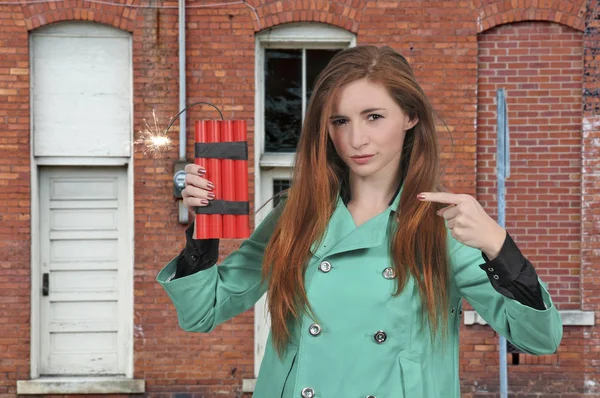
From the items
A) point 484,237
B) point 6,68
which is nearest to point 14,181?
point 6,68

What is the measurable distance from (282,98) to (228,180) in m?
6.06

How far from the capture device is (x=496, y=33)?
8.29 meters

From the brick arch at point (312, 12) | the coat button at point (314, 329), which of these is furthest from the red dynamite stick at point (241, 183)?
the brick arch at point (312, 12)

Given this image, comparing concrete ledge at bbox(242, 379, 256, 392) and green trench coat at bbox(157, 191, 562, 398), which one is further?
concrete ledge at bbox(242, 379, 256, 392)

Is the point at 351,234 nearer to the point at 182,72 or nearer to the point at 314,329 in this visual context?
the point at 314,329

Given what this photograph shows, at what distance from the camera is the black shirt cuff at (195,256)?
2.57m

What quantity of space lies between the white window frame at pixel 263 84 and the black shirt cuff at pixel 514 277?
6.03 metres

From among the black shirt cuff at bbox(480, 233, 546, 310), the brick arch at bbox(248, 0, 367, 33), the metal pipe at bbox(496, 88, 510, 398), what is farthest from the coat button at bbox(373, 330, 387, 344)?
the brick arch at bbox(248, 0, 367, 33)

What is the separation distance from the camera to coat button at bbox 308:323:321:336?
2.44 meters

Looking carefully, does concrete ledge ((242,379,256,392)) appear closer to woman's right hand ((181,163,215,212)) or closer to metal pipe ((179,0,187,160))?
metal pipe ((179,0,187,160))

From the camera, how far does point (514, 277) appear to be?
7.16ft

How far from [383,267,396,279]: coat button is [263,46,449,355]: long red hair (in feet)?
0.04

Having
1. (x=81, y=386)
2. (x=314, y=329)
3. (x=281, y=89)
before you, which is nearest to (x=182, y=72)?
(x=281, y=89)

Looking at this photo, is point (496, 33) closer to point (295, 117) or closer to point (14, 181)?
point (295, 117)
